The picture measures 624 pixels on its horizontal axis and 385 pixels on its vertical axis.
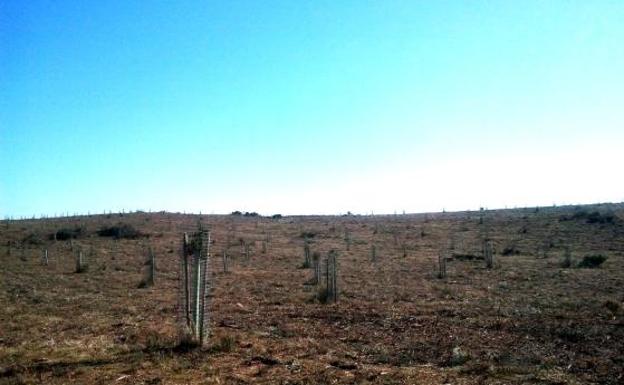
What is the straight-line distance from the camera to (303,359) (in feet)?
31.2

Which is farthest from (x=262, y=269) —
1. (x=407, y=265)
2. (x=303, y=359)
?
(x=303, y=359)

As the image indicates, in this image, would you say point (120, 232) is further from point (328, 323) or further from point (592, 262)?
point (328, 323)

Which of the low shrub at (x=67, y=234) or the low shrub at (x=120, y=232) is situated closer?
the low shrub at (x=67, y=234)

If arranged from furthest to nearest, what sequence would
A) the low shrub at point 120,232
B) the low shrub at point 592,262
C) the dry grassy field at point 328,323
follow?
the low shrub at point 120,232 → the low shrub at point 592,262 → the dry grassy field at point 328,323

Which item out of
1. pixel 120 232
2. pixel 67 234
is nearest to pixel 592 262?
pixel 120 232

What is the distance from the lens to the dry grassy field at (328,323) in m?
8.62

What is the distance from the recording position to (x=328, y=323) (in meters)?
13.3

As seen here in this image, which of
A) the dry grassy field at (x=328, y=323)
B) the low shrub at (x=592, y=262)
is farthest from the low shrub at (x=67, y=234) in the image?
the low shrub at (x=592, y=262)

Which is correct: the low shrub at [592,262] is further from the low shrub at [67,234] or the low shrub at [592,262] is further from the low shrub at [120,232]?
the low shrub at [67,234]

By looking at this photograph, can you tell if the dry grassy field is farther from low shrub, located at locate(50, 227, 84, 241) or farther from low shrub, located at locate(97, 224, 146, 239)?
low shrub, located at locate(97, 224, 146, 239)

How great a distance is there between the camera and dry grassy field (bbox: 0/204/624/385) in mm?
8625

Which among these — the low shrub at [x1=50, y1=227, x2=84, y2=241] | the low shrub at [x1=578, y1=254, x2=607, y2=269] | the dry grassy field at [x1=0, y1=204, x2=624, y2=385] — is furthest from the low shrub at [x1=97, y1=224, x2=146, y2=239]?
the low shrub at [x1=578, y1=254, x2=607, y2=269]

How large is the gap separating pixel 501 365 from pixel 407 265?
1920cm

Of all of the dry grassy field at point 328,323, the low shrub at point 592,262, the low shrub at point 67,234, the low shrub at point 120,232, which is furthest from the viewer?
the low shrub at point 120,232
